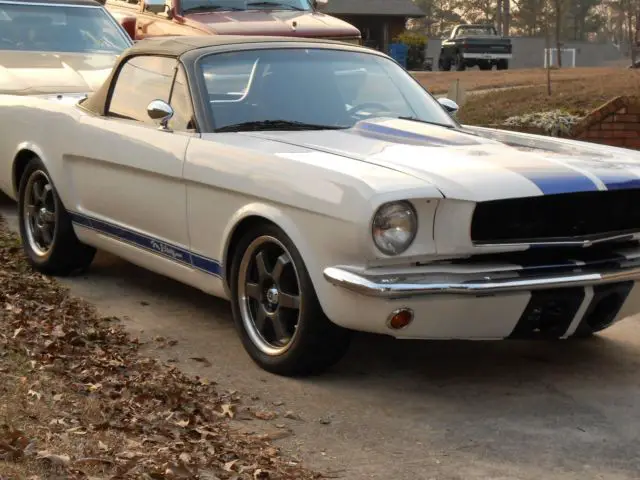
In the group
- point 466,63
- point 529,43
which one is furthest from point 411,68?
point 529,43

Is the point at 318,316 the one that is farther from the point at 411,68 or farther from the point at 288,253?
the point at 411,68

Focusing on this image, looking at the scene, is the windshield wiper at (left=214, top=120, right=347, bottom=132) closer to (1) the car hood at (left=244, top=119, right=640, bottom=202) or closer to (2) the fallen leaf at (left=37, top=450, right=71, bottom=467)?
(1) the car hood at (left=244, top=119, right=640, bottom=202)

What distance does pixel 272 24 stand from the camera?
39.7 feet

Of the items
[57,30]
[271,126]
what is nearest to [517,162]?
[271,126]

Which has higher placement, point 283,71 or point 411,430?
point 283,71

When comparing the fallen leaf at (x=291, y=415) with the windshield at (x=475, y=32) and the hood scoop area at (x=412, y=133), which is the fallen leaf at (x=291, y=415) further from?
the windshield at (x=475, y=32)

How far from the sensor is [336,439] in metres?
4.41

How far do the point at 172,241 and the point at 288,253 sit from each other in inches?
40.1

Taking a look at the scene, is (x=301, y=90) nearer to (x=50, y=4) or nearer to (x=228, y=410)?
(x=228, y=410)

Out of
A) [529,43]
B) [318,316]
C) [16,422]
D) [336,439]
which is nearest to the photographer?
[16,422]

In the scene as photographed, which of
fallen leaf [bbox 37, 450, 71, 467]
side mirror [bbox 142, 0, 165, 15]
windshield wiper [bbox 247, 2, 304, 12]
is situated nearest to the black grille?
fallen leaf [bbox 37, 450, 71, 467]

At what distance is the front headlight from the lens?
460cm

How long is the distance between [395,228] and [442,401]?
31.2 inches

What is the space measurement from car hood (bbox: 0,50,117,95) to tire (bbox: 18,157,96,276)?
1762 millimetres
